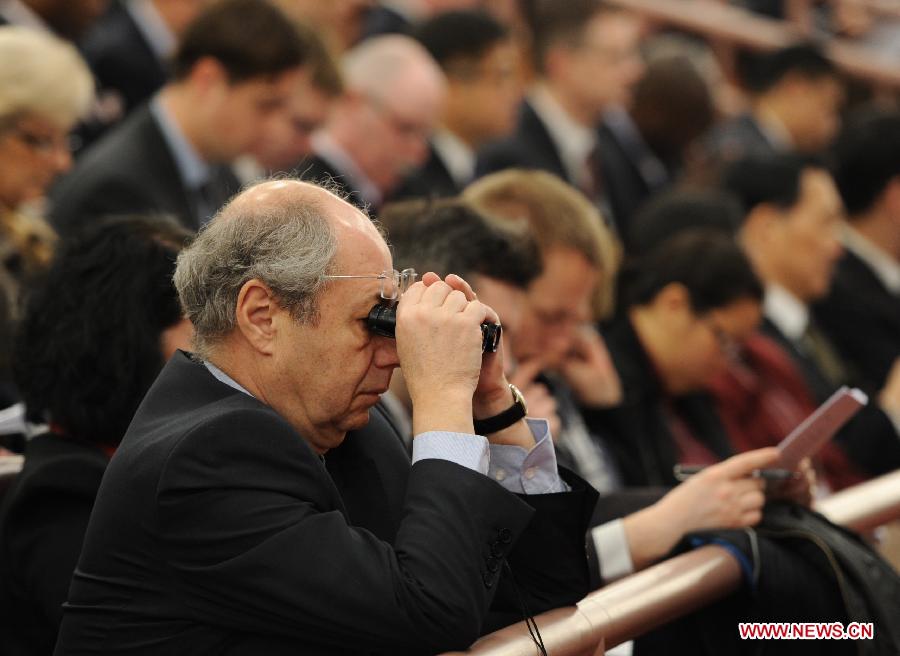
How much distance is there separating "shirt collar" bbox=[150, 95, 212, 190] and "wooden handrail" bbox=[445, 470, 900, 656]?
2.33 meters

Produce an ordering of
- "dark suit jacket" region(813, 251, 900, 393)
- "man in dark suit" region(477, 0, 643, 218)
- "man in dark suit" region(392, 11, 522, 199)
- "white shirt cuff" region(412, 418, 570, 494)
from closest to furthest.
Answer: "white shirt cuff" region(412, 418, 570, 494)
"dark suit jacket" region(813, 251, 900, 393)
"man in dark suit" region(392, 11, 522, 199)
"man in dark suit" region(477, 0, 643, 218)

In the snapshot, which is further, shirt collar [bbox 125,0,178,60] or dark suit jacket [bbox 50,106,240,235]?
shirt collar [bbox 125,0,178,60]

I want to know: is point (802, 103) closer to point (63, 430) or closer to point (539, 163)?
point (539, 163)

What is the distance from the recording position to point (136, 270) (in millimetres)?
2250

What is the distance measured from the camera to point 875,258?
17.4 ft

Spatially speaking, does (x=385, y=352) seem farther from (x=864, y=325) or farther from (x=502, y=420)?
(x=864, y=325)

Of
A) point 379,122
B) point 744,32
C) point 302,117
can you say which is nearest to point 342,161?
point 379,122

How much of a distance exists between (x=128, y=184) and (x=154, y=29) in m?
1.71

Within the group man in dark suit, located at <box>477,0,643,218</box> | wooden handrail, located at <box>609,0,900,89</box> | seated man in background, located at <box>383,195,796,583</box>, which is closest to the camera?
seated man in background, located at <box>383,195,796,583</box>

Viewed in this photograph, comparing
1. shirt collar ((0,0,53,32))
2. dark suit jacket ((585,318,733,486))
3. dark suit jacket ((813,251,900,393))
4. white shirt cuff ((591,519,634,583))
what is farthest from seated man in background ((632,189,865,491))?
shirt collar ((0,0,53,32))

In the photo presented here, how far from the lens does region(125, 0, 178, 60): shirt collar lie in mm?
5195

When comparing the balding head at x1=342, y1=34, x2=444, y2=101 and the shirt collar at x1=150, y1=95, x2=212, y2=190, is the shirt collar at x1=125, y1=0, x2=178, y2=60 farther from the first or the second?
the shirt collar at x1=150, y1=95, x2=212, y2=190

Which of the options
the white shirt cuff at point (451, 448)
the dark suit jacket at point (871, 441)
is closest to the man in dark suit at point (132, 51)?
the dark suit jacket at point (871, 441)

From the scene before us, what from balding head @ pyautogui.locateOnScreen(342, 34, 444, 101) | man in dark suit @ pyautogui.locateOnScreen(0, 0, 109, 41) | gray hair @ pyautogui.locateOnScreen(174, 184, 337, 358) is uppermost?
gray hair @ pyautogui.locateOnScreen(174, 184, 337, 358)
